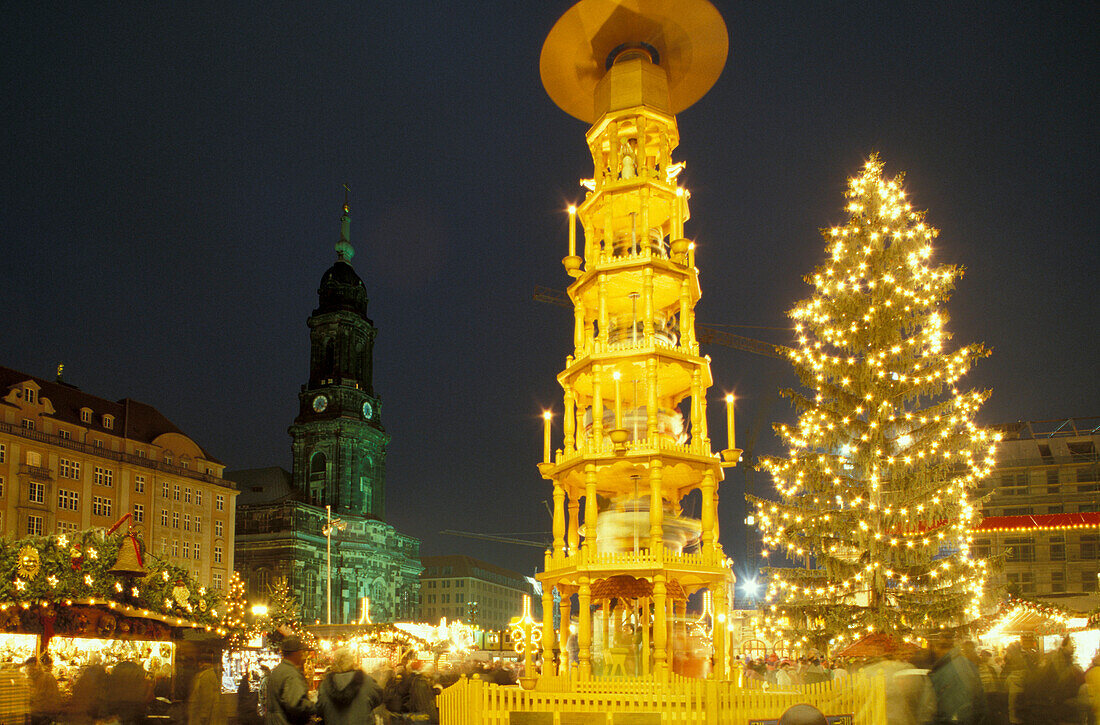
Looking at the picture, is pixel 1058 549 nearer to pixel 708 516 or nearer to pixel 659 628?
pixel 708 516

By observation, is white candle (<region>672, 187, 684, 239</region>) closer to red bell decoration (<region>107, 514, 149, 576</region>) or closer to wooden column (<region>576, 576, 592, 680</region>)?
wooden column (<region>576, 576, 592, 680</region>)

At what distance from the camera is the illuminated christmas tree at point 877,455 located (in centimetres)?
2469

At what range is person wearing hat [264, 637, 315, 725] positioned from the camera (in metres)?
10.1

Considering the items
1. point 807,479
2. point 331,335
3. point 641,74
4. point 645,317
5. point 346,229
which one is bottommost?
point 807,479

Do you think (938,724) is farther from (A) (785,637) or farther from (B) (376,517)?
(B) (376,517)

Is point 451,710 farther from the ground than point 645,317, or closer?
closer

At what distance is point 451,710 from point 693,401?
11.6 m

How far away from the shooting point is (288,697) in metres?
10.1

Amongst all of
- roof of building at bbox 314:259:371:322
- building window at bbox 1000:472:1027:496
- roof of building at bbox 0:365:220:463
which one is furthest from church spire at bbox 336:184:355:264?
building window at bbox 1000:472:1027:496

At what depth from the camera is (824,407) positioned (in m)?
26.2

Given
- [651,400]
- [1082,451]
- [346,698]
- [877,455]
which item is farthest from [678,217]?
[1082,451]

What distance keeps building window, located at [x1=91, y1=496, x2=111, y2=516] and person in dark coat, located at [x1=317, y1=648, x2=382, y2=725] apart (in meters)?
67.2

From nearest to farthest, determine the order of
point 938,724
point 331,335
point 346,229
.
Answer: point 938,724 → point 331,335 → point 346,229

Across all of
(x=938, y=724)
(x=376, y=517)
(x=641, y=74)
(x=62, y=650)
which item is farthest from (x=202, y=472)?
(x=938, y=724)
